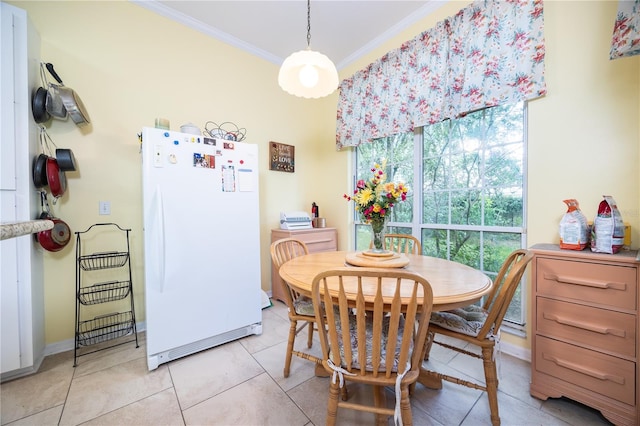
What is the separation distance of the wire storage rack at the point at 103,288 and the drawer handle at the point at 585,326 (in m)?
2.88

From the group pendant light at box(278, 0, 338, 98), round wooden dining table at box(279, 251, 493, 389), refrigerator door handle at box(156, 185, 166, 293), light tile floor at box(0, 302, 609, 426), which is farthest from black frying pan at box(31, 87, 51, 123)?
round wooden dining table at box(279, 251, 493, 389)

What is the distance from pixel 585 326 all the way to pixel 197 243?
242 cm

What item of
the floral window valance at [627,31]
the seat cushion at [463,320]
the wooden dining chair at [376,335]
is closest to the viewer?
the wooden dining chair at [376,335]

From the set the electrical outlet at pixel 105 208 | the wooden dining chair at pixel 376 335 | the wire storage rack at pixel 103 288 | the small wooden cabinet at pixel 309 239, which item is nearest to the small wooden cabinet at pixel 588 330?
the wooden dining chair at pixel 376 335

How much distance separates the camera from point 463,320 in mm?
1299

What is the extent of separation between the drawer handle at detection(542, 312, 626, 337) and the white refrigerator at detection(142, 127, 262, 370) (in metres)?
2.01

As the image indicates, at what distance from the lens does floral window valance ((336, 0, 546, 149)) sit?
164 cm

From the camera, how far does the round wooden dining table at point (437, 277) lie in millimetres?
985

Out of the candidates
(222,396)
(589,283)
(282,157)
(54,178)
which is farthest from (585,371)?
(54,178)

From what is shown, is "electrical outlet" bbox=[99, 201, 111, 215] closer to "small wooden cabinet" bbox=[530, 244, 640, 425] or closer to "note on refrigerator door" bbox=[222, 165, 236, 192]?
"note on refrigerator door" bbox=[222, 165, 236, 192]

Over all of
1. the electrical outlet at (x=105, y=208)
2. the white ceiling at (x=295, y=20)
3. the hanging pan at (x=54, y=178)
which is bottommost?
the electrical outlet at (x=105, y=208)

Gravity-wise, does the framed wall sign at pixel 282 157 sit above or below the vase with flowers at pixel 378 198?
above

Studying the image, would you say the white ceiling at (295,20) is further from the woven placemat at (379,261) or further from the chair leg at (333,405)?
the chair leg at (333,405)

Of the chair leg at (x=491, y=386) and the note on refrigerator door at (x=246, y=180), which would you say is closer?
the chair leg at (x=491, y=386)
